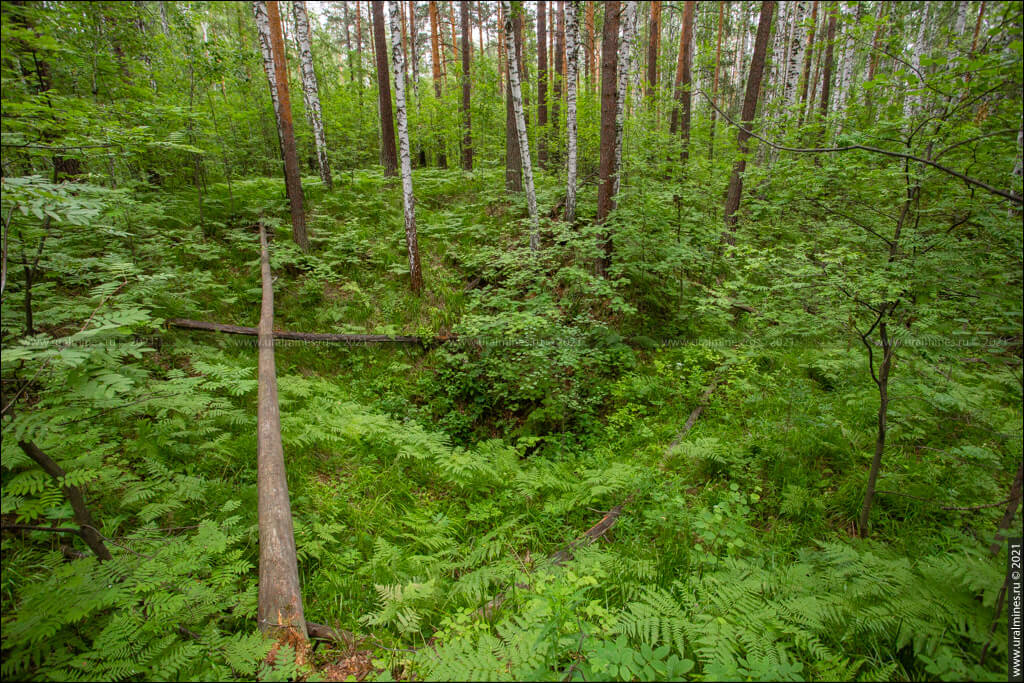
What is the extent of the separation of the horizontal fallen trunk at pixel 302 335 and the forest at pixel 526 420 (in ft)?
0.17

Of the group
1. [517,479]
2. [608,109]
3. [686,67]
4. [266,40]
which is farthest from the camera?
[686,67]

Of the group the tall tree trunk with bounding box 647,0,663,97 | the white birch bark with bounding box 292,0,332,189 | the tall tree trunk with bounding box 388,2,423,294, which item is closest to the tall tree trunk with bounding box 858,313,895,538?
the tall tree trunk with bounding box 388,2,423,294

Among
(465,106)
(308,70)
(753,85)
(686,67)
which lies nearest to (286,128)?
(308,70)

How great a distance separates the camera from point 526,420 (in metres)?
6.63

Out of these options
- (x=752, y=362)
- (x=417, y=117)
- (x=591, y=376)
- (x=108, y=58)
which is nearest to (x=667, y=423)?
(x=591, y=376)

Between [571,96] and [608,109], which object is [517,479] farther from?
[571,96]

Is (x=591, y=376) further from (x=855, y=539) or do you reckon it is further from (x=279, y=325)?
(x=279, y=325)

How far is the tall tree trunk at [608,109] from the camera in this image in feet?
26.5

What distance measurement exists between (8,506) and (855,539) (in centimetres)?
575

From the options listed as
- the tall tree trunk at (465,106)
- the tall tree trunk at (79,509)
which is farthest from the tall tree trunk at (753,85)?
the tall tree trunk at (79,509)

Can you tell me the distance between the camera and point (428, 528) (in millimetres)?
4133

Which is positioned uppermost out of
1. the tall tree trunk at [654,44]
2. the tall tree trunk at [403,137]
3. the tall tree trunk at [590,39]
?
the tall tree trunk at [590,39]

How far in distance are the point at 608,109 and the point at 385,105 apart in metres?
9.04

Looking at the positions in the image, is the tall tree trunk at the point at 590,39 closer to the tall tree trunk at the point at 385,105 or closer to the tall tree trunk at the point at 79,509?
the tall tree trunk at the point at 385,105
